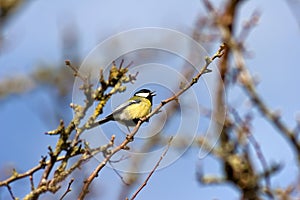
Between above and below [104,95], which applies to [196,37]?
above

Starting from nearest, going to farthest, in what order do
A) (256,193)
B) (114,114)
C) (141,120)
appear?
(141,120), (114,114), (256,193)

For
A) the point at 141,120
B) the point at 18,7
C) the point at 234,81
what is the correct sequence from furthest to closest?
the point at 18,7 < the point at 234,81 < the point at 141,120

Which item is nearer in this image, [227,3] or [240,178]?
[240,178]

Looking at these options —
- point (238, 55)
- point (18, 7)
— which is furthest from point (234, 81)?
point (18, 7)

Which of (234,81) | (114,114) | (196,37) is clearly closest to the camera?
(114,114)

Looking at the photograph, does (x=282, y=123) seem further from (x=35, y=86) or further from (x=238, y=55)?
(x=35, y=86)

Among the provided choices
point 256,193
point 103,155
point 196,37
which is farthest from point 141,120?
point 196,37

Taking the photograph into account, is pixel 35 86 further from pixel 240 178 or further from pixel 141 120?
pixel 141 120

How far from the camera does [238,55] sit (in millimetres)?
4500

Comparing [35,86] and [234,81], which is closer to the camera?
[234,81]

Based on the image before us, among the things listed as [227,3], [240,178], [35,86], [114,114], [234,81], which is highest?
[35,86]

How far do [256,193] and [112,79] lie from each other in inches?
77.0

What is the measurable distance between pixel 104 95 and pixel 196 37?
107 inches

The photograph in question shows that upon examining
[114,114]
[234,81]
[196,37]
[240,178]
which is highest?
[196,37]
